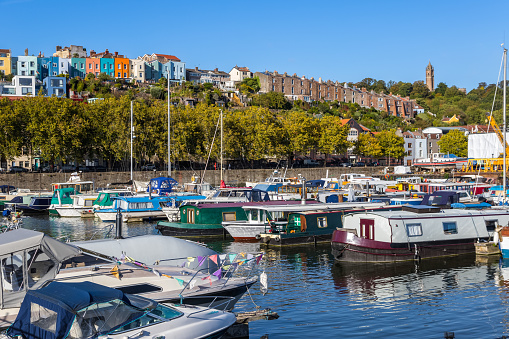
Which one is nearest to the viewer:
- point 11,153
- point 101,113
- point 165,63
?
point 11,153

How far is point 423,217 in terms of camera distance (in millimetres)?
→ 29156

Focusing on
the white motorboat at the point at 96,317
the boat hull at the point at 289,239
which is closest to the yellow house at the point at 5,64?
the boat hull at the point at 289,239

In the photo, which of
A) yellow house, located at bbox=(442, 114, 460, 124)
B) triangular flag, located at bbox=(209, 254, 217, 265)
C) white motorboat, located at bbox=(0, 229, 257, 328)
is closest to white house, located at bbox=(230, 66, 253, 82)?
yellow house, located at bbox=(442, 114, 460, 124)

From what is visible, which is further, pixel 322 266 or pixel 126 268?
pixel 322 266

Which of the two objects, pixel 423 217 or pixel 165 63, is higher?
pixel 165 63

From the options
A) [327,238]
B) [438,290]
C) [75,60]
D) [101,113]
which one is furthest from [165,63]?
[438,290]

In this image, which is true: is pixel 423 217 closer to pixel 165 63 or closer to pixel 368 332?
pixel 368 332

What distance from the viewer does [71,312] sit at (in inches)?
464

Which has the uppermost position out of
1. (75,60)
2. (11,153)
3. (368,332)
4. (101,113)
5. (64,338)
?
(75,60)

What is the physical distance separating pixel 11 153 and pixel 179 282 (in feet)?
211

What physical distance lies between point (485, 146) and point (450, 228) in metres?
73.3

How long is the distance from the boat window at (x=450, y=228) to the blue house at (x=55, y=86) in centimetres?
11325

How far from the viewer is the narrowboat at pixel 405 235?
91.6ft

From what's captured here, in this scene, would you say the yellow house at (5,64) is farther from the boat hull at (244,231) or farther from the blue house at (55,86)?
the boat hull at (244,231)
